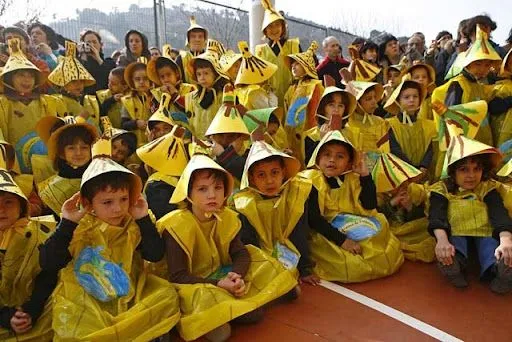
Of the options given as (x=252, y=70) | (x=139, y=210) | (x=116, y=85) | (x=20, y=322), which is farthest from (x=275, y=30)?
(x=20, y=322)

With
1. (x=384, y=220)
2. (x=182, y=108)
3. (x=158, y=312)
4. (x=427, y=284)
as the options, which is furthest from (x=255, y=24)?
(x=158, y=312)

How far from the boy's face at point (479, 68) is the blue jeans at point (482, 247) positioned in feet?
5.69

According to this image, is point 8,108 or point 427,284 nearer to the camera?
point 427,284

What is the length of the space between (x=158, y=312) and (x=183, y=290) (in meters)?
0.16

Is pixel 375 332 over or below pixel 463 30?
below

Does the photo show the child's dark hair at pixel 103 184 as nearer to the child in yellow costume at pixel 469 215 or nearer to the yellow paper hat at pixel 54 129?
the yellow paper hat at pixel 54 129

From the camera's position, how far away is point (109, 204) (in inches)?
89.6

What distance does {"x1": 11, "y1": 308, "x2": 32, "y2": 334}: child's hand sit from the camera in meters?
2.17

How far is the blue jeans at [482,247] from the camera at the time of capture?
2.84m

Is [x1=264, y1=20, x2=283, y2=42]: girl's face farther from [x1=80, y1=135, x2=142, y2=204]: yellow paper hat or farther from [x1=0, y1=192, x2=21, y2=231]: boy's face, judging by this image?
[x1=0, y1=192, x2=21, y2=231]: boy's face

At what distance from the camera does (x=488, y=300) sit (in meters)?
2.76

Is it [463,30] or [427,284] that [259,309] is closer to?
[427,284]

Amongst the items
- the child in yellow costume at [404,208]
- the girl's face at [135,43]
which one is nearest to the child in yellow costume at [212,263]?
the child in yellow costume at [404,208]

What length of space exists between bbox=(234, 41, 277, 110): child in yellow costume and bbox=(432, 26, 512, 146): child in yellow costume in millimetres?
1498
